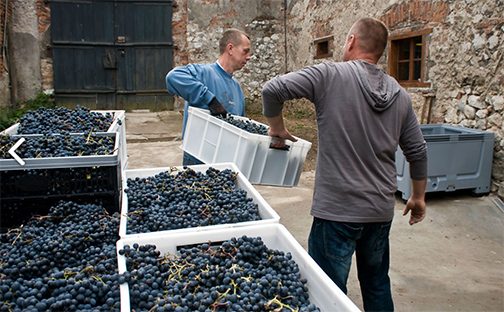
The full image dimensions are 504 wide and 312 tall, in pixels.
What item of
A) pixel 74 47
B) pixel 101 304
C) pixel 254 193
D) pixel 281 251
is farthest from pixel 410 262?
pixel 74 47

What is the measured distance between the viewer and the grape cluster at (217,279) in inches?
47.0

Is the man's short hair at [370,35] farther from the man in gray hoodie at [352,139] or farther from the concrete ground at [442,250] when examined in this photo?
the concrete ground at [442,250]

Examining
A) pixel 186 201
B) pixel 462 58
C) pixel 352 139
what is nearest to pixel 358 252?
pixel 352 139

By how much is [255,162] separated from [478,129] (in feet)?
10.9

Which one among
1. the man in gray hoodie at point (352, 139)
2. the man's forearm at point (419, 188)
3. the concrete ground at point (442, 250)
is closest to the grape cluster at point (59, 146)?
the man in gray hoodie at point (352, 139)

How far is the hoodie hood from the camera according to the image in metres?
1.81

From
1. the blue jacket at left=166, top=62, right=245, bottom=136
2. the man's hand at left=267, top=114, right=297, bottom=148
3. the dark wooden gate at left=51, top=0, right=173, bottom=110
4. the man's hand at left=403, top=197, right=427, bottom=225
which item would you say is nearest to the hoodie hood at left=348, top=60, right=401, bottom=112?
the man's hand at left=267, top=114, right=297, bottom=148

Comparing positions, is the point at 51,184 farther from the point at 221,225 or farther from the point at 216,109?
the point at 216,109

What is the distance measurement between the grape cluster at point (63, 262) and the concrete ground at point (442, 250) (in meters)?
1.81

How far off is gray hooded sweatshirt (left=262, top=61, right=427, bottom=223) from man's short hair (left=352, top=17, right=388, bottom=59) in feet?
0.30

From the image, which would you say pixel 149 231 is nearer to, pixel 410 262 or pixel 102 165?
pixel 102 165

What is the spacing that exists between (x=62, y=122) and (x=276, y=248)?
6.36ft

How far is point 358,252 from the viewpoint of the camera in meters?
2.04

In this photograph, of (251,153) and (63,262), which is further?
(251,153)
